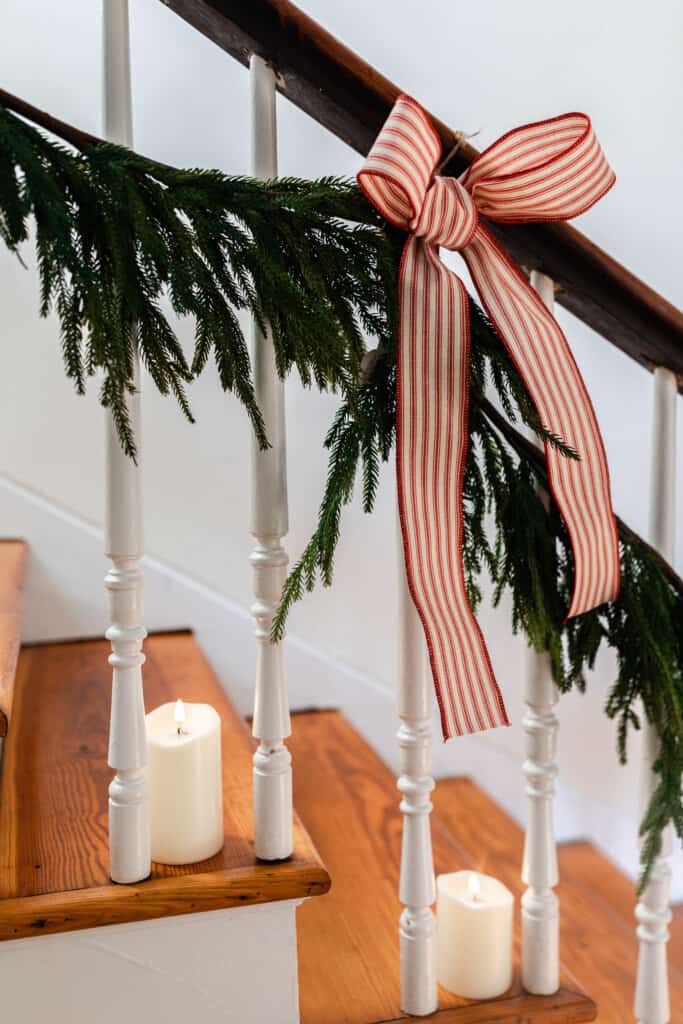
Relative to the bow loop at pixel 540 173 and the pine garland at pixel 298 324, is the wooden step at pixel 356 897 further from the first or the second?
the bow loop at pixel 540 173

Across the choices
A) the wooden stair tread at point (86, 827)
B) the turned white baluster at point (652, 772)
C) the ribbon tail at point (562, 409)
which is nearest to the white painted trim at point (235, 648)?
the wooden stair tread at point (86, 827)

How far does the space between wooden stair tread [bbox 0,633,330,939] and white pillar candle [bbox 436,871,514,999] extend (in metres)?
0.21

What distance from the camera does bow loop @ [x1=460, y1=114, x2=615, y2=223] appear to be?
818mm

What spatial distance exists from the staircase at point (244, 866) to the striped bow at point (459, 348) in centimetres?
28

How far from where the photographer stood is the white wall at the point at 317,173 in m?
1.62

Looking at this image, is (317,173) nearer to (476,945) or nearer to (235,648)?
(235,648)

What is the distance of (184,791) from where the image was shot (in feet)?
3.00

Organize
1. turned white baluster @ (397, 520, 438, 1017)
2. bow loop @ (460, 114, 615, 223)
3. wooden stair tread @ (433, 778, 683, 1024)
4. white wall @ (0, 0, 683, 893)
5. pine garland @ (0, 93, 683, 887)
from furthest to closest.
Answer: white wall @ (0, 0, 683, 893) → wooden stair tread @ (433, 778, 683, 1024) → turned white baluster @ (397, 520, 438, 1017) → bow loop @ (460, 114, 615, 223) → pine garland @ (0, 93, 683, 887)

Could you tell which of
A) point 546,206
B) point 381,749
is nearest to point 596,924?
point 381,749

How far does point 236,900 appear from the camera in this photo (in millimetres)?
877

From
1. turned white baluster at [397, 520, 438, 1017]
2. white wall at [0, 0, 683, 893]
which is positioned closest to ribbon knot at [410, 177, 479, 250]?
turned white baluster at [397, 520, 438, 1017]

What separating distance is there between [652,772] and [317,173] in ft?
3.77

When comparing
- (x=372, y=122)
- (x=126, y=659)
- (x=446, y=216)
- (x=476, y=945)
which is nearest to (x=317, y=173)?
(x=372, y=122)

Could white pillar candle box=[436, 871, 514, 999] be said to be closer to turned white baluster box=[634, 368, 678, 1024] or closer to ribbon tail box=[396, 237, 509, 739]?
turned white baluster box=[634, 368, 678, 1024]
